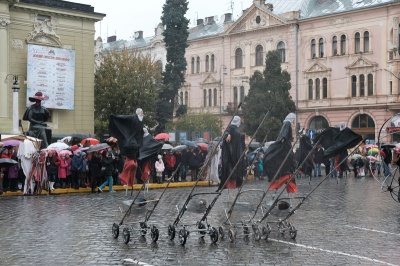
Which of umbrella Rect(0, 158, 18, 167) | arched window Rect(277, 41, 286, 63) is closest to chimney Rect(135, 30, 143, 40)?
arched window Rect(277, 41, 286, 63)

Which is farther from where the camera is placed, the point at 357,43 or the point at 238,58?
the point at 238,58

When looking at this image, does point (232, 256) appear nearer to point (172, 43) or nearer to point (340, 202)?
point (340, 202)

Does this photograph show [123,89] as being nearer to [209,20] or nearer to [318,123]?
[318,123]

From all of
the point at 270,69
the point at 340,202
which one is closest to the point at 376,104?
the point at 270,69

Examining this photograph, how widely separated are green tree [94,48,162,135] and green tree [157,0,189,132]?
0.96 m

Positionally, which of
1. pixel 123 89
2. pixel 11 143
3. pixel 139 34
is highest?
pixel 139 34

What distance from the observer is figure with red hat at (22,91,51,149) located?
23.7 meters

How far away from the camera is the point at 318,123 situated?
66.6 meters

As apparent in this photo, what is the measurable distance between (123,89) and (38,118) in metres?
26.2

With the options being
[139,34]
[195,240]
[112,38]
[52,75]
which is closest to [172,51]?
[52,75]

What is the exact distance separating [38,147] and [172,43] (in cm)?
3091

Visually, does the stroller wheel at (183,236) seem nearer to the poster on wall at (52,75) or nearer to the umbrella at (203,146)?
the umbrella at (203,146)

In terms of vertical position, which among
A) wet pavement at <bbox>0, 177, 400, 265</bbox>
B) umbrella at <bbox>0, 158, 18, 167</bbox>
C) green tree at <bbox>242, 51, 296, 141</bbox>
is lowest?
wet pavement at <bbox>0, 177, 400, 265</bbox>

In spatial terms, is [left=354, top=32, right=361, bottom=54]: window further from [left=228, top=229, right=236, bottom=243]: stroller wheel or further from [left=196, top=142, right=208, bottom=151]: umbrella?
[left=228, top=229, right=236, bottom=243]: stroller wheel
